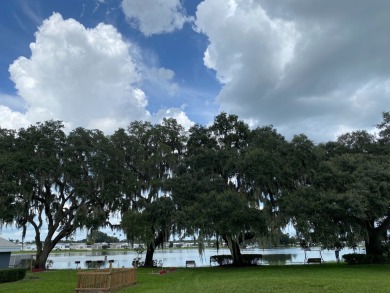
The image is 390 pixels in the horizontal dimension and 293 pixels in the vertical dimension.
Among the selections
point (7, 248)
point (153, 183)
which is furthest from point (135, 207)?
point (7, 248)

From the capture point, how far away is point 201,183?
83.8ft

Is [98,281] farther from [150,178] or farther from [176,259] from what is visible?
[176,259]

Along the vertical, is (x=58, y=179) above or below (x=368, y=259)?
above

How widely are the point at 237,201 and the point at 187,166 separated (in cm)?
787

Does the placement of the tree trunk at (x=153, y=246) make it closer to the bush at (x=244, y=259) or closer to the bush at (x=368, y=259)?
the bush at (x=244, y=259)

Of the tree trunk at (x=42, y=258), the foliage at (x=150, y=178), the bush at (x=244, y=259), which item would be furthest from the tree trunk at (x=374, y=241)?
the tree trunk at (x=42, y=258)

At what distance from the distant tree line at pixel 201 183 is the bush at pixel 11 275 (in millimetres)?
Answer: 6148

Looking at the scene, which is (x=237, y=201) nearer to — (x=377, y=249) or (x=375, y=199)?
(x=375, y=199)

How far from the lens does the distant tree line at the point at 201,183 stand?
2169 cm

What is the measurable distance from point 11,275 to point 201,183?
1343 centimetres

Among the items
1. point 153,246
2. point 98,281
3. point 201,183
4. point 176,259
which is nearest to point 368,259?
point 201,183

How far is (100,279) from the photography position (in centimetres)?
1348

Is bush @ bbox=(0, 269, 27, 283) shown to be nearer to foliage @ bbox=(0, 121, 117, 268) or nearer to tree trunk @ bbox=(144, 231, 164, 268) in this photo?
foliage @ bbox=(0, 121, 117, 268)

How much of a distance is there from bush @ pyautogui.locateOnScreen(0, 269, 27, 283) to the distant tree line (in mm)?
6148
